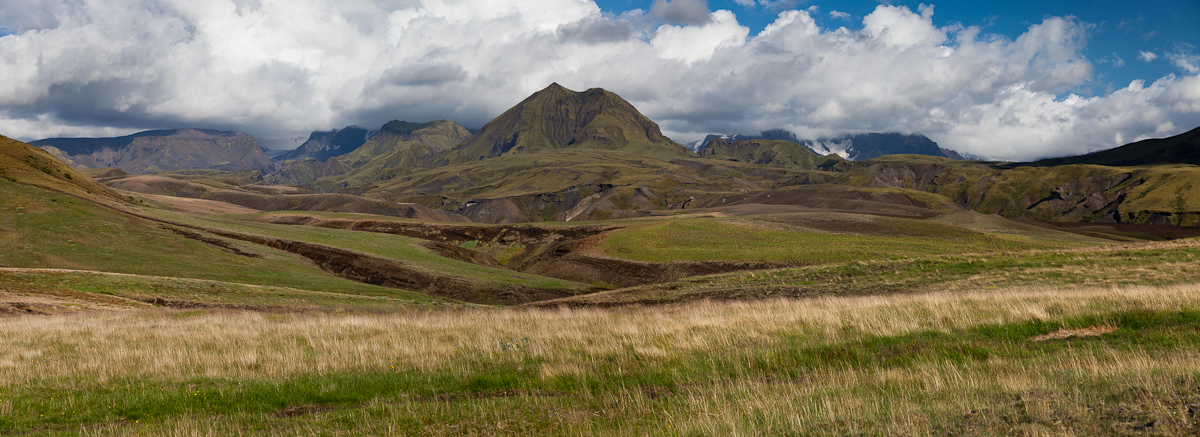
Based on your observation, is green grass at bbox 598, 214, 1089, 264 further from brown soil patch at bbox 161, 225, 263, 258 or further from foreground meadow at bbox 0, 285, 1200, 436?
foreground meadow at bbox 0, 285, 1200, 436

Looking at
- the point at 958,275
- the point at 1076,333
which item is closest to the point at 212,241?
the point at 958,275

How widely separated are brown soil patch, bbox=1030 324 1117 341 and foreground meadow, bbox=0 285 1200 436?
1.8 inches

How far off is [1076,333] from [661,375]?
26.0 ft

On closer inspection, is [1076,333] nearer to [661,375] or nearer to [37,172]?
[661,375]

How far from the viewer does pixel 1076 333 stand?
10383 millimetres

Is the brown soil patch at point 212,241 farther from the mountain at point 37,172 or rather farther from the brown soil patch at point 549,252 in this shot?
the brown soil patch at point 549,252

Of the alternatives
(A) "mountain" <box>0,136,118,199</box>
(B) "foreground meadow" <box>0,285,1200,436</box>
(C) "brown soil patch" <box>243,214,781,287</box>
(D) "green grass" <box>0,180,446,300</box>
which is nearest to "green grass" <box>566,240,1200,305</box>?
(B) "foreground meadow" <box>0,285,1200,436</box>

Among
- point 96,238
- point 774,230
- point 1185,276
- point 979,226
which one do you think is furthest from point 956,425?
point 979,226

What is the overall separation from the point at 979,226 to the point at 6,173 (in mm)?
127579

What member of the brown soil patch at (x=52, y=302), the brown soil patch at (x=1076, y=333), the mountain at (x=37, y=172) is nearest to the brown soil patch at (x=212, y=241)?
the mountain at (x=37, y=172)

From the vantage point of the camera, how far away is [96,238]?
1672 inches

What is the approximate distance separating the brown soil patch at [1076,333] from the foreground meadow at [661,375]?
1.8 inches

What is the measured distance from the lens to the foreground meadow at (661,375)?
5977mm

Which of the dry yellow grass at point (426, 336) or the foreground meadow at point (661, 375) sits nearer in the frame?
the foreground meadow at point (661, 375)
